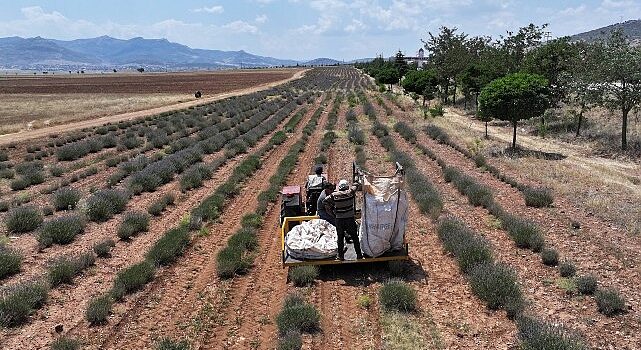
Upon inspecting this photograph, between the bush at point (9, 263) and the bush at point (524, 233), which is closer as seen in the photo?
the bush at point (9, 263)

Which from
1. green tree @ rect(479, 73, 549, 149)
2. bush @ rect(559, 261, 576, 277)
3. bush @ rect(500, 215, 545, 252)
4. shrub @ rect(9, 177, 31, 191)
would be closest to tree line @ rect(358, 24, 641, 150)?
green tree @ rect(479, 73, 549, 149)

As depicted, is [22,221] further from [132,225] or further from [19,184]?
[19,184]

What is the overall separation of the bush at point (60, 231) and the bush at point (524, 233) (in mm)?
10330

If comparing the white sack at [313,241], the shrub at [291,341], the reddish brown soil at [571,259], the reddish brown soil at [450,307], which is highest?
the white sack at [313,241]

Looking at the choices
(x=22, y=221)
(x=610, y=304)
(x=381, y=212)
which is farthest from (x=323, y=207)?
(x=22, y=221)

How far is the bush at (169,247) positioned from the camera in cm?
1027

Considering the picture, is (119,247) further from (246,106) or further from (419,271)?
(246,106)

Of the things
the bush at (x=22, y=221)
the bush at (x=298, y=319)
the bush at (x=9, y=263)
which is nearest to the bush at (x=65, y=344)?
the bush at (x=298, y=319)

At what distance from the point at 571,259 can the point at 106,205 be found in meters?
11.7

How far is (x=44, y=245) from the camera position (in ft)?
36.7

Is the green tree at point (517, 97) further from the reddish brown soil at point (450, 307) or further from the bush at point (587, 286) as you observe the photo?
the bush at point (587, 286)

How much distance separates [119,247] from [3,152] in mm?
18587

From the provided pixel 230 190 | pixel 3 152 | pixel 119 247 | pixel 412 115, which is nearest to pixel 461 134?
pixel 412 115

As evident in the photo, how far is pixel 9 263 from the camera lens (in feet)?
31.6
